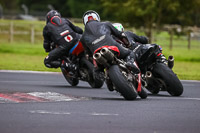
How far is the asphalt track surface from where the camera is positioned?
822cm

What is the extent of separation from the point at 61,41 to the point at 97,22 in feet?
11.0

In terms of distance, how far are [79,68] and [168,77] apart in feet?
10.8

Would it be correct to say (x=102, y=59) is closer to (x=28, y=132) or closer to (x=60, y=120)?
(x=60, y=120)

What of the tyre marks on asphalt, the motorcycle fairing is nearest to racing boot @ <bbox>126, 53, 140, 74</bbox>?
the tyre marks on asphalt

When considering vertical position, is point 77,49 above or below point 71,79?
above

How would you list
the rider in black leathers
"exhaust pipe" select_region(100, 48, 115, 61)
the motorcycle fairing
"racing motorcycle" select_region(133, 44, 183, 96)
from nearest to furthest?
"exhaust pipe" select_region(100, 48, 115, 61)
the rider in black leathers
"racing motorcycle" select_region(133, 44, 183, 96)
the motorcycle fairing

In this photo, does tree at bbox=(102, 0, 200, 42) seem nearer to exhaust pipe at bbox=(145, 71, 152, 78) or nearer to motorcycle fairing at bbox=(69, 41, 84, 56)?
motorcycle fairing at bbox=(69, 41, 84, 56)

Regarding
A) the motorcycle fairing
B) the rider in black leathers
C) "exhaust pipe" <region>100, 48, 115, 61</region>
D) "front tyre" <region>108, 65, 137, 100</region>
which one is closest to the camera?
"front tyre" <region>108, 65, 137, 100</region>

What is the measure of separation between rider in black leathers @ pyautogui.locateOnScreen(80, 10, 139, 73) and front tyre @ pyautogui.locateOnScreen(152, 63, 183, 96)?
0.76 meters

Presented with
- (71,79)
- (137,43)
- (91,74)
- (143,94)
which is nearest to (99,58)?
(143,94)

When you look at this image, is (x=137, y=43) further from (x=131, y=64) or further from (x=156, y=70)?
(x=131, y=64)

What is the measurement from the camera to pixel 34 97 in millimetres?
11914

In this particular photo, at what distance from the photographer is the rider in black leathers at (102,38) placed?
39.2 ft

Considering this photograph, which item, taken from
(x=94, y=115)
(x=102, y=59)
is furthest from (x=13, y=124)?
(x=102, y=59)
